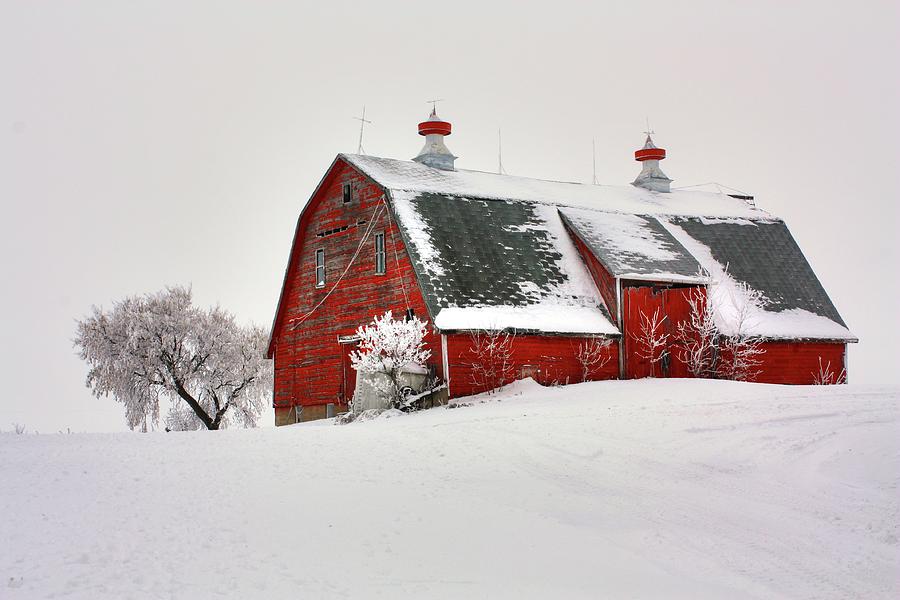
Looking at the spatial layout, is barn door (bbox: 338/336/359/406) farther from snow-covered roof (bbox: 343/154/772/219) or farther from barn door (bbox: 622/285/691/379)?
barn door (bbox: 622/285/691/379)

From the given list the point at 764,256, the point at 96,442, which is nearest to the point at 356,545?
the point at 96,442

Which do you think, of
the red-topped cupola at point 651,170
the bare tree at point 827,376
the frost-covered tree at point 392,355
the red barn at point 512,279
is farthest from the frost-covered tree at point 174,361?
the bare tree at point 827,376

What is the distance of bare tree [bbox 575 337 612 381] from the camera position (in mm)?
24458

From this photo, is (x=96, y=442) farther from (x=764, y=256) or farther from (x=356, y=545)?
(x=764, y=256)

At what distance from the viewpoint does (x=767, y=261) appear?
3078 cm

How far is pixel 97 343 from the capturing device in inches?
1292

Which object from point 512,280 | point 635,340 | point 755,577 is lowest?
point 755,577

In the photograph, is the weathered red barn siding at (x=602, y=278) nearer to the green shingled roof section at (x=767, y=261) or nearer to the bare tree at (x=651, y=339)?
the bare tree at (x=651, y=339)

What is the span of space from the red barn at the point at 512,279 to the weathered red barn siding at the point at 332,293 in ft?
0.17

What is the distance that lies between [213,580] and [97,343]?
27061 mm

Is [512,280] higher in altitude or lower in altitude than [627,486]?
higher

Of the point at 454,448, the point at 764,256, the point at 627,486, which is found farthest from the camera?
the point at 764,256

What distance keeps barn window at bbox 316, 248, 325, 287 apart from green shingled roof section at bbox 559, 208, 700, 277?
7.49 metres

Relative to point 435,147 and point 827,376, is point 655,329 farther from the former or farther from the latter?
point 435,147
